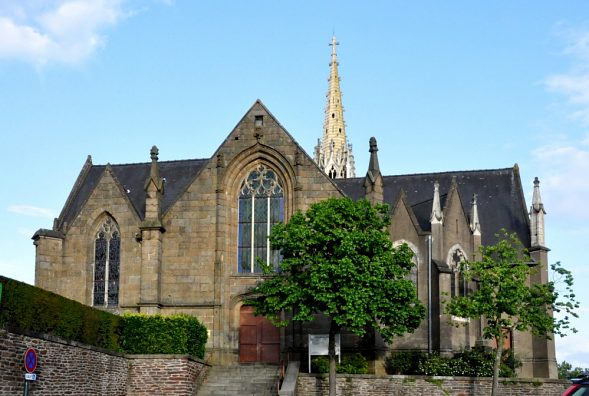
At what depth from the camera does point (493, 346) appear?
4384 centimetres

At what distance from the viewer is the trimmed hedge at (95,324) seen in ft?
85.1

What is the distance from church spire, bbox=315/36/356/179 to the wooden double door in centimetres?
3672

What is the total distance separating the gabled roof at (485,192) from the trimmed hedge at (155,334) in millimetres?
15084

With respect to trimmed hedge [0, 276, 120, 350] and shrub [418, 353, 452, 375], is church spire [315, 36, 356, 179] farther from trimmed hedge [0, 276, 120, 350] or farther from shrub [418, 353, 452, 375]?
trimmed hedge [0, 276, 120, 350]

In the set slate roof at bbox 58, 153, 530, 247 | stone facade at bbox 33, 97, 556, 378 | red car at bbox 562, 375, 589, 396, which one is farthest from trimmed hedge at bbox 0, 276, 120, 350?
red car at bbox 562, 375, 589, 396

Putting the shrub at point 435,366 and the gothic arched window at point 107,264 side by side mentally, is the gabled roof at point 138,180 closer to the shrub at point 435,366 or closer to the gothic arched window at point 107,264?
the gothic arched window at point 107,264

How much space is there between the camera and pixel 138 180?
146 feet

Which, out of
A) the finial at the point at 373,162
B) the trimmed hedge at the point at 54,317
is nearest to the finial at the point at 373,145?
the finial at the point at 373,162

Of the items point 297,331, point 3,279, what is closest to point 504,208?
point 297,331

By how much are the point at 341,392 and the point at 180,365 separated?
5811 mm

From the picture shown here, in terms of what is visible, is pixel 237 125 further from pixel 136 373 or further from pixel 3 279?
pixel 3 279

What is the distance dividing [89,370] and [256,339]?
974 centimetres

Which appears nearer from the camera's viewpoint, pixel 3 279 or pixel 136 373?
pixel 3 279

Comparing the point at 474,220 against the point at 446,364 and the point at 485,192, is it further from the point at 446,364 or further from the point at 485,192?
the point at 446,364
